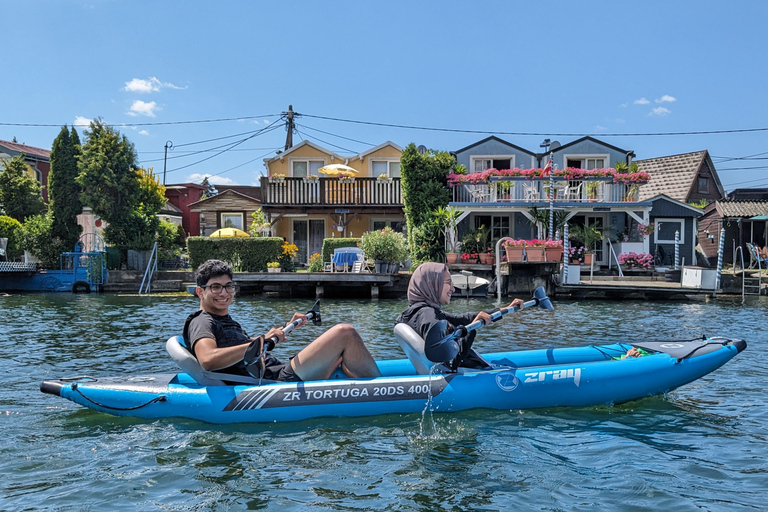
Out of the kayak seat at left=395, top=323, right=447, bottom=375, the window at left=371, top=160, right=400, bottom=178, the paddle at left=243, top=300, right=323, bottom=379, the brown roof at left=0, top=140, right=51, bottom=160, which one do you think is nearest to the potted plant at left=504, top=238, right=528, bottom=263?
the window at left=371, top=160, right=400, bottom=178

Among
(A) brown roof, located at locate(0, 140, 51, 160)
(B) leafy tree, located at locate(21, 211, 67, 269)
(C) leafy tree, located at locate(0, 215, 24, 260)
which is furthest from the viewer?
(A) brown roof, located at locate(0, 140, 51, 160)

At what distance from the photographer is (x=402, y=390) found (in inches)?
236

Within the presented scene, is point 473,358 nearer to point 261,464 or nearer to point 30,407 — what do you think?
point 261,464

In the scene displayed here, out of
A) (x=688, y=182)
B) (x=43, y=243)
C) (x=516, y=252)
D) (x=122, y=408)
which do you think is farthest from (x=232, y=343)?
(x=688, y=182)

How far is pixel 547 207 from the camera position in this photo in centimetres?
2386

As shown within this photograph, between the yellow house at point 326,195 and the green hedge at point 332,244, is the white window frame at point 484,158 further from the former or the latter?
the green hedge at point 332,244

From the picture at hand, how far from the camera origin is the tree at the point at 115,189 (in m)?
24.1

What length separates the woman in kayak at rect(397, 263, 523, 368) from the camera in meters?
5.68

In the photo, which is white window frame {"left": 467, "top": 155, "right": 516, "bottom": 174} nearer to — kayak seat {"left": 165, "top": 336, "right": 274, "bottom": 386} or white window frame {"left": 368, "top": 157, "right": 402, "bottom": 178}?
white window frame {"left": 368, "top": 157, "right": 402, "bottom": 178}

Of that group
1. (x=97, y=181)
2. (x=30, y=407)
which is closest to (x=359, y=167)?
(x=97, y=181)

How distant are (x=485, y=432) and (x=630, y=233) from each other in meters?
21.1

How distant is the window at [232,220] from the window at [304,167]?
139 inches

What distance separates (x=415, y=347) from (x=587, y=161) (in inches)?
903

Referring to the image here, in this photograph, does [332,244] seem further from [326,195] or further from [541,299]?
[541,299]
